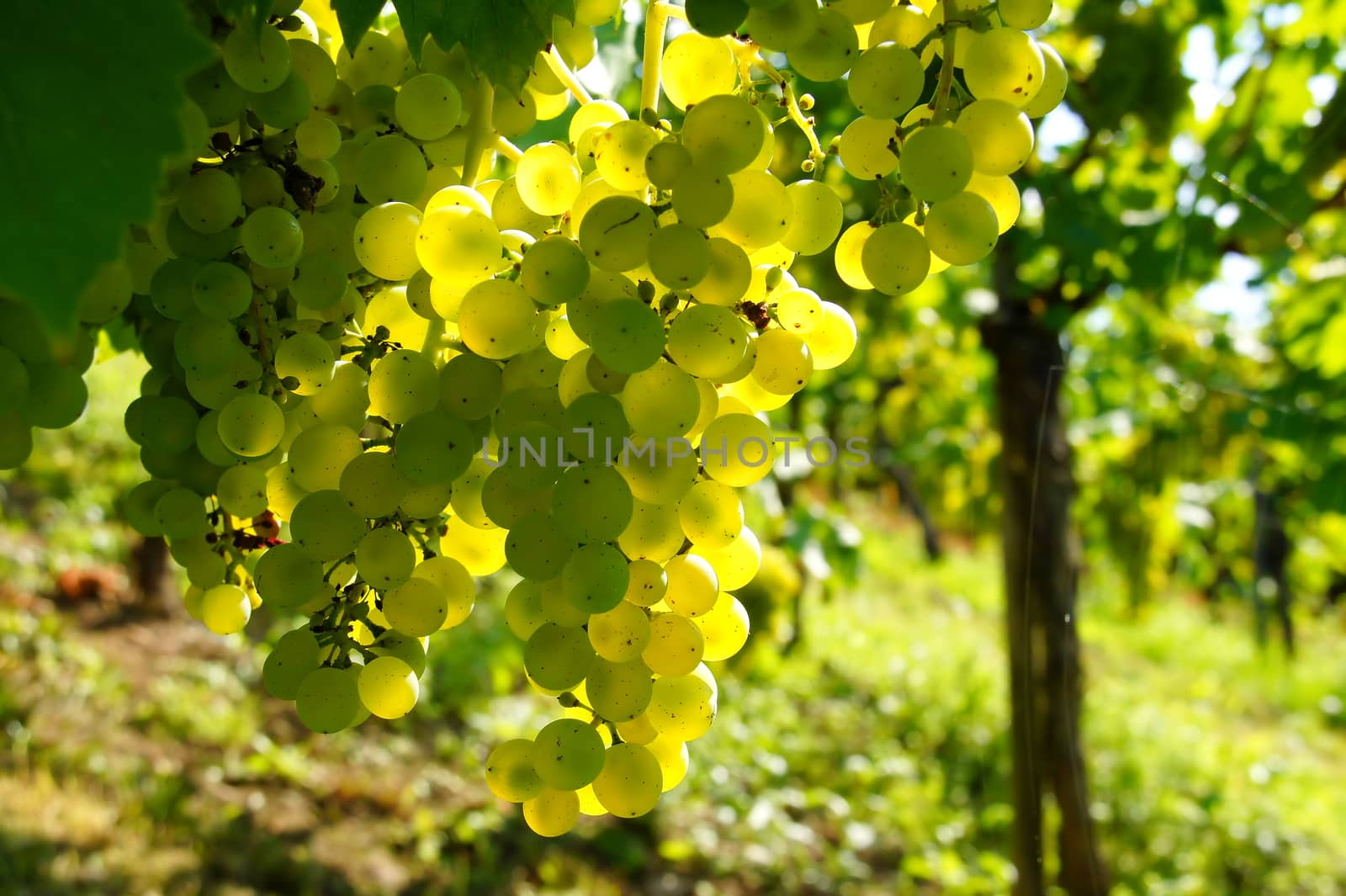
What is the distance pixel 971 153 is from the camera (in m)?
0.47

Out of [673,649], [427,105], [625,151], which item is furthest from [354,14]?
[673,649]

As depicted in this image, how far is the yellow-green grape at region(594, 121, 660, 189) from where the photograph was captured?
0.46m

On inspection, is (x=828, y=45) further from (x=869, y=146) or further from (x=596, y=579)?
(x=596, y=579)

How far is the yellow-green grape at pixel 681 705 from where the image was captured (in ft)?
1.69

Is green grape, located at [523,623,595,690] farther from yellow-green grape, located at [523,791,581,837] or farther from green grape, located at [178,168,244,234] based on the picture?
green grape, located at [178,168,244,234]

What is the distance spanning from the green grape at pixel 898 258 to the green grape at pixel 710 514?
0.14 metres

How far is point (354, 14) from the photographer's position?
0.49m

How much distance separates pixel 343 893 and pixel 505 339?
2.45 meters

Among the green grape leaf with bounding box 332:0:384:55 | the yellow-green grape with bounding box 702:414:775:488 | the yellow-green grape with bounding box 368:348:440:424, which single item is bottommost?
the yellow-green grape with bounding box 702:414:775:488

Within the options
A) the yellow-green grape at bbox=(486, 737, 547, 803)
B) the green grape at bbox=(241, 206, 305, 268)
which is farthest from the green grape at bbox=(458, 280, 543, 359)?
the yellow-green grape at bbox=(486, 737, 547, 803)

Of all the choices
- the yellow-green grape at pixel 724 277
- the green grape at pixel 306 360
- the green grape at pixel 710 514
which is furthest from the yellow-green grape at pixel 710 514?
the green grape at pixel 306 360

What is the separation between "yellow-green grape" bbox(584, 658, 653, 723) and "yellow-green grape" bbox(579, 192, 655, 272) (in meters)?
0.21

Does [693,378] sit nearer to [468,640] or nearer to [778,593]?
[778,593]

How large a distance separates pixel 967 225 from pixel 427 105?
0.94 feet
